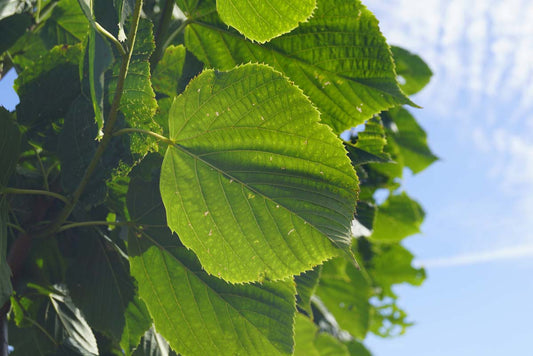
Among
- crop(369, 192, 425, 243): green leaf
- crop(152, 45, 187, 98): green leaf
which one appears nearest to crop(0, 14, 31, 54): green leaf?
crop(152, 45, 187, 98): green leaf

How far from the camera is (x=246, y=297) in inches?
21.0

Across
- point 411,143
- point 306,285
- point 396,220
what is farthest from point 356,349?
point 306,285

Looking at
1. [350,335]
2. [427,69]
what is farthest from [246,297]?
[350,335]

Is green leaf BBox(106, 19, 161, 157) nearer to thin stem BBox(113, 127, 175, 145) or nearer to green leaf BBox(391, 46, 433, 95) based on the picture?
thin stem BBox(113, 127, 175, 145)

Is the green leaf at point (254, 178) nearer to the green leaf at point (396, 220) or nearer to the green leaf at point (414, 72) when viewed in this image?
the green leaf at point (414, 72)

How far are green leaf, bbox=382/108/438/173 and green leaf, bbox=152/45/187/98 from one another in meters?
0.89

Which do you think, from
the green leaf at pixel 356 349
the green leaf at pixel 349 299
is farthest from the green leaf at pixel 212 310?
the green leaf at pixel 356 349

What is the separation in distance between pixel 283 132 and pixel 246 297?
0.19 m

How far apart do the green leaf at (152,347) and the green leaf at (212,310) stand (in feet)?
0.38

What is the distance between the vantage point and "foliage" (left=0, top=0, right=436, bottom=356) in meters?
0.44

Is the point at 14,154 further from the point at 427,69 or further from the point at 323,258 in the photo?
the point at 427,69

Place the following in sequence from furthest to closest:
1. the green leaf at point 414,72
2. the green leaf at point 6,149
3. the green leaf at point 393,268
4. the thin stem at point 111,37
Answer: the green leaf at point 393,268
the green leaf at point 414,72
the green leaf at point 6,149
the thin stem at point 111,37

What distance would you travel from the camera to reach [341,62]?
0.54 m

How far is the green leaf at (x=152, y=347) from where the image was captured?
2.09 feet
